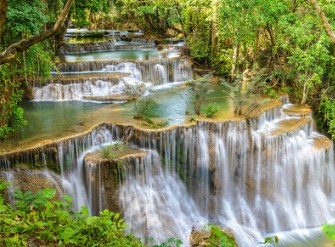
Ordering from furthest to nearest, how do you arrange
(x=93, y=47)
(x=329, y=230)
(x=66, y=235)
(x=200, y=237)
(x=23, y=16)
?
1. (x=93, y=47)
2. (x=200, y=237)
3. (x=23, y=16)
4. (x=66, y=235)
5. (x=329, y=230)

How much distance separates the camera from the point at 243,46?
44.2ft

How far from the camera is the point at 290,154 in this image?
1016cm

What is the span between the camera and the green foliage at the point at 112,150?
7.99 metres

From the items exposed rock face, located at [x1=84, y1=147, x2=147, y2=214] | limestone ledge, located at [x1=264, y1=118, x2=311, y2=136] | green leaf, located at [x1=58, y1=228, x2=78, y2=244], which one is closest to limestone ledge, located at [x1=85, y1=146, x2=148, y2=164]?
exposed rock face, located at [x1=84, y1=147, x2=147, y2=214]

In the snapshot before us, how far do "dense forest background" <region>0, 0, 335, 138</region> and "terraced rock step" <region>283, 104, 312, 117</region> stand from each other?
35 centimetres

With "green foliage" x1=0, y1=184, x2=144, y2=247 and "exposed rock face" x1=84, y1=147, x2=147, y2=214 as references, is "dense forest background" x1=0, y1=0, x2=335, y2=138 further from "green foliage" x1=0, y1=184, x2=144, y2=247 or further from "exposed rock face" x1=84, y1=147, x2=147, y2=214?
"green foliage" x1=0, y1=184, x2=144, y2=247

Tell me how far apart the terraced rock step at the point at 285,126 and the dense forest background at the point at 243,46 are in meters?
1.30

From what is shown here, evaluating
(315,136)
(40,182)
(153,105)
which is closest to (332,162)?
(315,136)

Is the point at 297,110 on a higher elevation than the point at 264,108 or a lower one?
lower

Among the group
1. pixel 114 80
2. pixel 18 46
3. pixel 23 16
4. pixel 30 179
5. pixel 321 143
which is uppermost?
pixel 23 16

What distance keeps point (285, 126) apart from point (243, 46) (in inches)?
170

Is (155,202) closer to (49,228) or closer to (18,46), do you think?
(49,228)

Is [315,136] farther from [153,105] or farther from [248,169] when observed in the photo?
[153,105]

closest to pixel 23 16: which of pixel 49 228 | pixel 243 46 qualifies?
pixel 49 228
